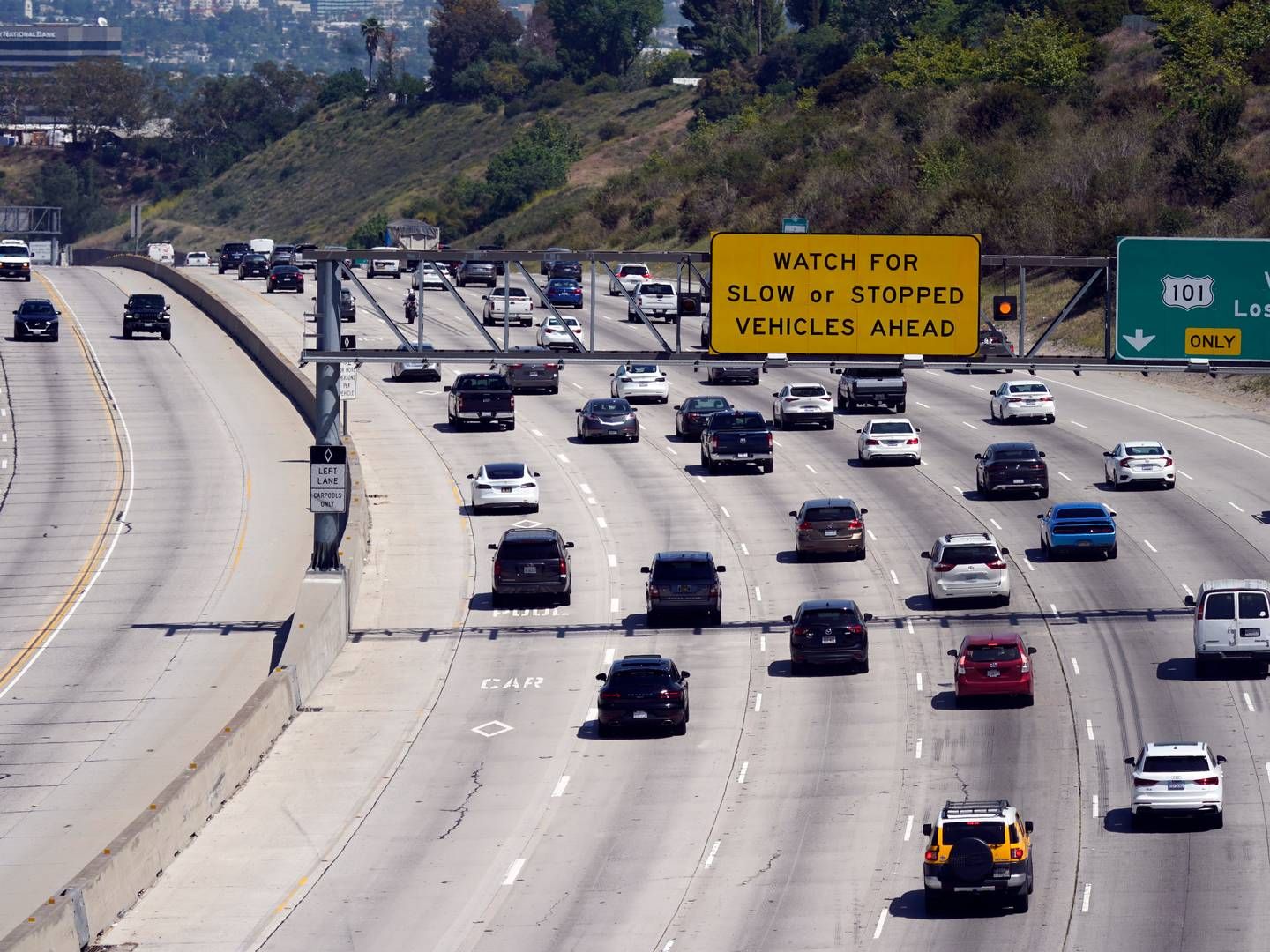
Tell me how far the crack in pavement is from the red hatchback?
982 cm

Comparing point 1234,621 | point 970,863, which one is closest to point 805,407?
point 1234,621

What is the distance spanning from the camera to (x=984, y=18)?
550 ft

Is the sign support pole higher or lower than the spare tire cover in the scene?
higher

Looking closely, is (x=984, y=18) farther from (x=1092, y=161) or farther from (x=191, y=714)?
(x=191, y=714)

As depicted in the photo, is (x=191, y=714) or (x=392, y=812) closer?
(x=392, y=812)

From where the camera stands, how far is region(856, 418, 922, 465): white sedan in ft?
218

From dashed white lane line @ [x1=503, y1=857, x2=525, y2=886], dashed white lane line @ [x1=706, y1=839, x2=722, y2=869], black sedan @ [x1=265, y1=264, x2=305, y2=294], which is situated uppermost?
black sedan @ [x1=265, y1=264, x2=305, y2=294]

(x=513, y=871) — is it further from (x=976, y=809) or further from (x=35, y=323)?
(x=35, y=323)

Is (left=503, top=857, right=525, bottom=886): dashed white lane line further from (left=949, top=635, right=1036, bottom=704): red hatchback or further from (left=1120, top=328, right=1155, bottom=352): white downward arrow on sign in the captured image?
(left=1120, top=328, right=1155, bottom=352): white downward arrow on sign

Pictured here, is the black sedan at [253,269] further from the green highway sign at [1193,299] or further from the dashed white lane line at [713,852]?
the dashed white lane line at [713,852]

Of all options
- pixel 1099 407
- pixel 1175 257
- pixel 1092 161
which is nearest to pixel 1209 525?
pixel 1175 257

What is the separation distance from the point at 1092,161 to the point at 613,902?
89.2 m

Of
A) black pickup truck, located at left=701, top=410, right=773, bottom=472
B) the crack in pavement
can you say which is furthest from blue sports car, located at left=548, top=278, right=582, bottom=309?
the crack in pavement

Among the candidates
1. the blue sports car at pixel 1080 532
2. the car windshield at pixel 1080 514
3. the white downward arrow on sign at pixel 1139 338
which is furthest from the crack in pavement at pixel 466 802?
the car windshield at pixel 1080 514
